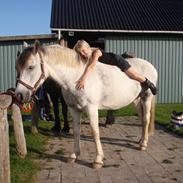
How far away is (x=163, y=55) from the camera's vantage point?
14.7 m

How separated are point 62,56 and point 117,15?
11.0 m

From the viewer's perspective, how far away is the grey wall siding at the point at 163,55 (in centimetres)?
1441

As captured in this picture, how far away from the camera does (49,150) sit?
21.2ft

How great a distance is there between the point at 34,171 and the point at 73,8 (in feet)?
40.9

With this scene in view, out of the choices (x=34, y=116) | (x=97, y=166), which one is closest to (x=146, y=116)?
(x=97, y=166)

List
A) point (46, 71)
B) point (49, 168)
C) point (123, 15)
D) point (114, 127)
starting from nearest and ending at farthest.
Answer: point (46, 71), point (49, 168), point (114, 127), point (123, 15)

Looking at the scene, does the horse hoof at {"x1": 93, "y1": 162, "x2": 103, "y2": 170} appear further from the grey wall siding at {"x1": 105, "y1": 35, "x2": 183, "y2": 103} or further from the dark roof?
the grey wall siding at {"x1": 105, "y1": 35, "x2": 183, "y2": 103}

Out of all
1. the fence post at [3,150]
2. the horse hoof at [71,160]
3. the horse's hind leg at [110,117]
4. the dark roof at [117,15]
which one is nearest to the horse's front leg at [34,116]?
the horse's hind leg at [110,117]

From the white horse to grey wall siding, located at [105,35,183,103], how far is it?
8.19 metres

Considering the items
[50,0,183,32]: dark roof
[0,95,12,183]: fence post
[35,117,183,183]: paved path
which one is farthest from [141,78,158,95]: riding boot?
[50,0,183,32]: dark roof

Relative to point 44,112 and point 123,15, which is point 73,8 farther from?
point 44,112

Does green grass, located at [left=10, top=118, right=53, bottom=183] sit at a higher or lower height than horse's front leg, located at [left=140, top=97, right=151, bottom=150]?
lower

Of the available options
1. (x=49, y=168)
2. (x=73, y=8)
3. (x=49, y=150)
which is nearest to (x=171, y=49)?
(x=73, y=8)

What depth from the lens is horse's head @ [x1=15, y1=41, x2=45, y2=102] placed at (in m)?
4.68
